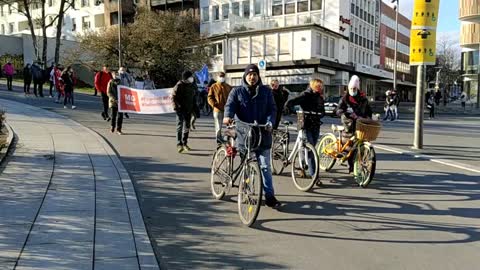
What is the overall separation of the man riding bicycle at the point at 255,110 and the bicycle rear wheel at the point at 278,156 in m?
2.58

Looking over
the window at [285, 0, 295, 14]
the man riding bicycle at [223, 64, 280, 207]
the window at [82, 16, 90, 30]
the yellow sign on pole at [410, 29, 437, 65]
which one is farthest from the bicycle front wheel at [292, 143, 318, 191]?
the window at [82, 16, 90, 30]

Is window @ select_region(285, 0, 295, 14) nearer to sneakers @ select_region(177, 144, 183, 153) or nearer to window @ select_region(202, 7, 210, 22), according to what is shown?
window @ select_region(202, 7, 210, 22)

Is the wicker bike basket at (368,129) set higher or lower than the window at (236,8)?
lower

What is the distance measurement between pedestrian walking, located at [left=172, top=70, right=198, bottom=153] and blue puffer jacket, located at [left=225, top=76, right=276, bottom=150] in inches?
199

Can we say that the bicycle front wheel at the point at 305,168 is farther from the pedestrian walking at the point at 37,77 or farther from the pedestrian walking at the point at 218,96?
the pedestrian walking at the point at 37,77

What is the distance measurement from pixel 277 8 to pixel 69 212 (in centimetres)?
4568

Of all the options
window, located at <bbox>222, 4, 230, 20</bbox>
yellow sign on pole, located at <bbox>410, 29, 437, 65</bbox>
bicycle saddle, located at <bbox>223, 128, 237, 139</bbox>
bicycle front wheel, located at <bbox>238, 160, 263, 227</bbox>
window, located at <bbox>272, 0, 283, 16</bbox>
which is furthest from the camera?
window, located at <bbox>222, 4, 230, 20</bbox>

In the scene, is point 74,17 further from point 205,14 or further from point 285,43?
point 285,43

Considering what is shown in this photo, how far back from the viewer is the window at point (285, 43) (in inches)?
1753

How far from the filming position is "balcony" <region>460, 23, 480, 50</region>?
51.6 metres

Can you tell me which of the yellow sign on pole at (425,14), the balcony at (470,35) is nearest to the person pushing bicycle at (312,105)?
the yellow sign on pole at (425,14)

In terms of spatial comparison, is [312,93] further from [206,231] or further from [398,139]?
[398,139]

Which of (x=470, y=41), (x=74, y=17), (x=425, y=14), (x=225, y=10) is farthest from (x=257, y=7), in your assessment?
(x=425, y=14)

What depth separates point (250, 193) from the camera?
5961mm
